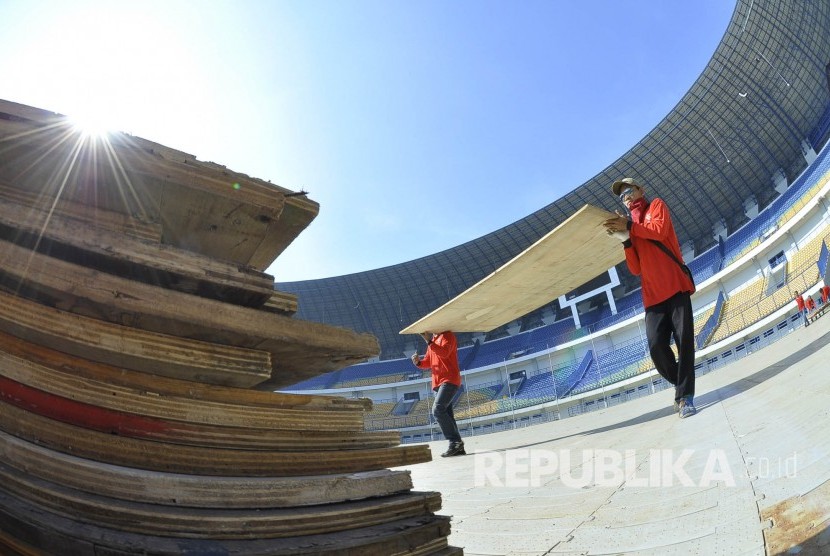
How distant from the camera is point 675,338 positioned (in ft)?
9.63

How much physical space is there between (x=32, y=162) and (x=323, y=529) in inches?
40.9

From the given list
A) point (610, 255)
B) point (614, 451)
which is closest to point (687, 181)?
point (610, 255)

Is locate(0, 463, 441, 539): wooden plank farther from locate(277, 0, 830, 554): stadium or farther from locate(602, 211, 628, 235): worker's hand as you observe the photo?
locate(277, 0, 830, 554): stadium

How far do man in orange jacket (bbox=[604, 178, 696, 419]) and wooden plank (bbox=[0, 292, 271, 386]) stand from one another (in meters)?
2.42

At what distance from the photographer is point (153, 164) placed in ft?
3.51

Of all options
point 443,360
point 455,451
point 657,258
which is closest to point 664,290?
point 657,258

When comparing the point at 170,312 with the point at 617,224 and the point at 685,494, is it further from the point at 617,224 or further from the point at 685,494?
the point at 617,224

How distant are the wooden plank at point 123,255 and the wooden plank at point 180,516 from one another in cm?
44

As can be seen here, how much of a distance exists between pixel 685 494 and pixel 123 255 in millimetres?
1670

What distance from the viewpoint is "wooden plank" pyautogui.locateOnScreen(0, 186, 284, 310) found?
0.90 metres

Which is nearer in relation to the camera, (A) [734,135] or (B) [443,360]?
(B) [443,360]

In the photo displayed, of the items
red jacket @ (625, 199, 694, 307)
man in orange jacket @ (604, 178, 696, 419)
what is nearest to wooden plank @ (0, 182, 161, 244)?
man in orange jacket @ (604, 178, 696, 419)

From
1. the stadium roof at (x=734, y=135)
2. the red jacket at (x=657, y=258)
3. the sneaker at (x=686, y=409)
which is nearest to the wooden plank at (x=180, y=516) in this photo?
the red jacket at (x=657, y=258)

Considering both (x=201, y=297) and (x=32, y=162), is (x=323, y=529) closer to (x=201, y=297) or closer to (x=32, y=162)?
(x=201, y=297)
